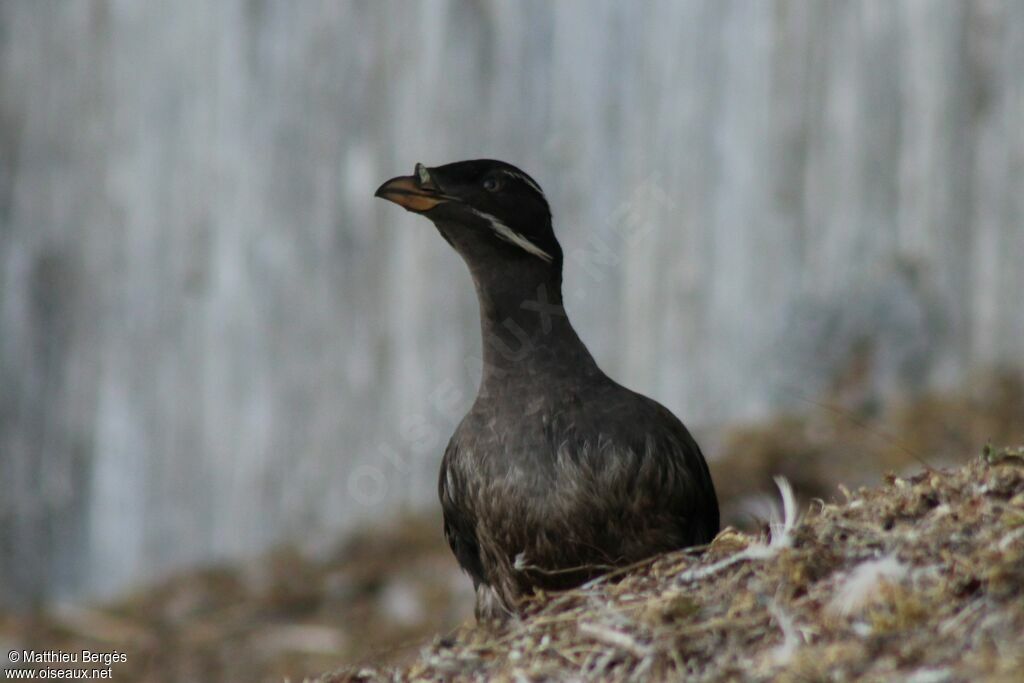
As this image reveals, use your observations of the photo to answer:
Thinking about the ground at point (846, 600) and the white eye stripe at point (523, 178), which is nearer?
the ground at point (846, 600)

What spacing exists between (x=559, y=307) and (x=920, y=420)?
2301 millimetres

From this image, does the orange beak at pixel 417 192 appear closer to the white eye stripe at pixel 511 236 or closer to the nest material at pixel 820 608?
the white eye stripe at pixel 511 236

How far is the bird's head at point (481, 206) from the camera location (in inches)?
171

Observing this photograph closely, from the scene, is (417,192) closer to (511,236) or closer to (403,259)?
(511,236)

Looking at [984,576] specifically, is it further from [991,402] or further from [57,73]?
[57,73]

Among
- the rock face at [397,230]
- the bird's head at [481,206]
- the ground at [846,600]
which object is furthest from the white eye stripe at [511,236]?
the rock face at [397,230]

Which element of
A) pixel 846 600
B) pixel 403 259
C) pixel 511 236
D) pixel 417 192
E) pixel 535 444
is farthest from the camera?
pixel 403 259

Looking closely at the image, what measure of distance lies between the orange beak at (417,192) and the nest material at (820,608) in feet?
3.98

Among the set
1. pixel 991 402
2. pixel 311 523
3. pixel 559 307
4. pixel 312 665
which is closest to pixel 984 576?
pixel 559 307

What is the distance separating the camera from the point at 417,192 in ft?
14.2

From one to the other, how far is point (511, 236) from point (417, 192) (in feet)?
1.02

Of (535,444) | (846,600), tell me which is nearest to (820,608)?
(846,600)

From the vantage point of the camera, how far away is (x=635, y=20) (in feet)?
22.2

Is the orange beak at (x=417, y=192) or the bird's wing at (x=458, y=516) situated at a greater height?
the orange beak at (x=417, y=192)
